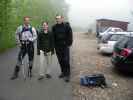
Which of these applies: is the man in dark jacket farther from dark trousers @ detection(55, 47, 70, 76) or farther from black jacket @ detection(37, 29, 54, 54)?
black jacket @ detection(37, 29, 54, 54)

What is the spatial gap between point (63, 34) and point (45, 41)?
1.90ft

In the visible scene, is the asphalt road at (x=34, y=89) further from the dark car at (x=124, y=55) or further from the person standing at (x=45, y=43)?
the dark car at (x=124, y=55)

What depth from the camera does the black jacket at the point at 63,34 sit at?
1006cm

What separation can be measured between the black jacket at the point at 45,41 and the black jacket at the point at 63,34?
201mm

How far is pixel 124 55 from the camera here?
1198 cm

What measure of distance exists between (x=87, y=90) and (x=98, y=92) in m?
0.37

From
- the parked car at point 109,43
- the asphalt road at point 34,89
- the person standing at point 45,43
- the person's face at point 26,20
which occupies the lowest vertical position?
the parked car at point 109,43

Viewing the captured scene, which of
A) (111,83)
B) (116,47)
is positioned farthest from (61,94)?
(116,47)

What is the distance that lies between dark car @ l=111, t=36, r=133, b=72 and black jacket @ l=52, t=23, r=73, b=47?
2.67 metres

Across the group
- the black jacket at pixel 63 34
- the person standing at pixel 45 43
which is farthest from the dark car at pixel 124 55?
the person standing at pixel 45 43

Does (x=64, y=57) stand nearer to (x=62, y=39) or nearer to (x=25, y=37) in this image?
(x=62, y=39)

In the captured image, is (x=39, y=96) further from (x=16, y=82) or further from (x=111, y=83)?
(x=111, y=83)

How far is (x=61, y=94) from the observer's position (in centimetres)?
882

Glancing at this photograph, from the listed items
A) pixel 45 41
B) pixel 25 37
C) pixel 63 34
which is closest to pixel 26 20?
pixel 25 37
